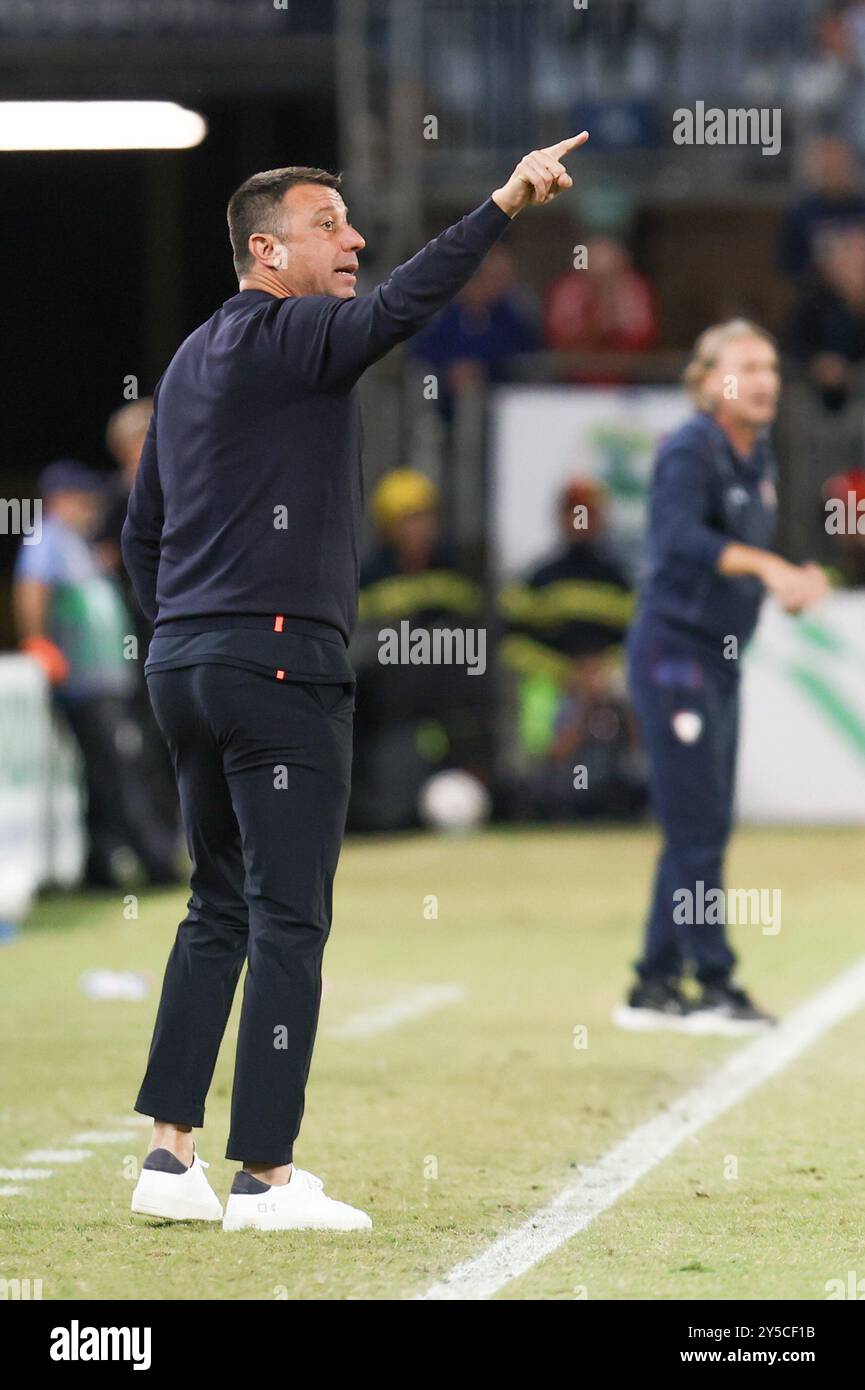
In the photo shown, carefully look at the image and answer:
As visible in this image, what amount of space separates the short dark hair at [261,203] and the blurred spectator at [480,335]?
1134cm

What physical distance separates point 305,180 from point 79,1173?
2490 mm

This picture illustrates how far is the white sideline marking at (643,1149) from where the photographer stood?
5098mm

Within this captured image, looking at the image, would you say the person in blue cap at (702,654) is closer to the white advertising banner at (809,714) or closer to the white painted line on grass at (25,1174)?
the white painted line on grass at (25,1174)

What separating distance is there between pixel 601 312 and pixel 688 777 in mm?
9496

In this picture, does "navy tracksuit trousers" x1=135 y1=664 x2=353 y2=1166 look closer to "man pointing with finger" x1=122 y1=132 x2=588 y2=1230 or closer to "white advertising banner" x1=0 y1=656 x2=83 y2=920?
"man pointing with finger" x1=122 y1=132 x2=588 y2=1230

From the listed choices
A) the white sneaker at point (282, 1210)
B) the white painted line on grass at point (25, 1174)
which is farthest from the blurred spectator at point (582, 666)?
the white sneaker at point (282, 1210)

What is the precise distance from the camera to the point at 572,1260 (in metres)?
5.20

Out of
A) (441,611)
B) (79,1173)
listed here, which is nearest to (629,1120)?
(79,1173)

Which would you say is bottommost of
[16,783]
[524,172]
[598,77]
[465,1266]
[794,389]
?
[465,1266]

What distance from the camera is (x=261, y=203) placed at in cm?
551

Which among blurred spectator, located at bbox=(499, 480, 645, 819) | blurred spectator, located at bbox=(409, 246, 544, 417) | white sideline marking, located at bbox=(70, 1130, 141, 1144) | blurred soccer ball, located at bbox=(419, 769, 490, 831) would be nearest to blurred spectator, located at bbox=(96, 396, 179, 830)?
blurred soccer ball, located at bbox=(419, 769, 490, 831)

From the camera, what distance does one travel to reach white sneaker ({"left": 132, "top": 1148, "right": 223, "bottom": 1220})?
5.59 metres

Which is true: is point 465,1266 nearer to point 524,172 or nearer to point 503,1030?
point 524,172

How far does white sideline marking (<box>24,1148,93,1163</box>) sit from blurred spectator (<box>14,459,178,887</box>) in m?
6.31
